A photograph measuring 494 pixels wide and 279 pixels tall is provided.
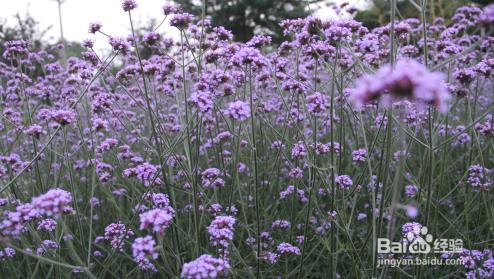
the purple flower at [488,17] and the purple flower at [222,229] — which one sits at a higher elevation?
the purple flower at [488,17]

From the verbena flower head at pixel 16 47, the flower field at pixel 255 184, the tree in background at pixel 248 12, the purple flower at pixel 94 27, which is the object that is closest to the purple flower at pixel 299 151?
the flower field at pixel 255 184

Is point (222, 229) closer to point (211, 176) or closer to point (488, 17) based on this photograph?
point (211, 176)

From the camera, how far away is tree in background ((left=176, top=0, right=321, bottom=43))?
21844 mm

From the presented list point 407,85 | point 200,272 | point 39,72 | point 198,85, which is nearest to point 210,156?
point 198,85

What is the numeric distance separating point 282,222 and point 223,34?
1.32m

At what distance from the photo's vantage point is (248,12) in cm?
2291

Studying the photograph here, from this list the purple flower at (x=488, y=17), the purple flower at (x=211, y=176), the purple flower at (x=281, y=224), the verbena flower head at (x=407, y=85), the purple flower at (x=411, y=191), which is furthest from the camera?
the purple flower at (x=411, y=191)

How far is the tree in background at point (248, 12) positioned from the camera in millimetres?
21844

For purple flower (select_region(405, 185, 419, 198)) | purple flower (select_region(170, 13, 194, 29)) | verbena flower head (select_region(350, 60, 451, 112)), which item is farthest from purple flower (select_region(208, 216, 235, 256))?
purple flower (select_region(405, 185, 419, 198))

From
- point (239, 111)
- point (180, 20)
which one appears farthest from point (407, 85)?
point (180, 20)

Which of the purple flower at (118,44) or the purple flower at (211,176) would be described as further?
the purple flower at (118,44)

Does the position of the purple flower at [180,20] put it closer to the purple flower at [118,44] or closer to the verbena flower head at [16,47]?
the purple flower at [118,44]

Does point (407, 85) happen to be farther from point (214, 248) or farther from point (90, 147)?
point (90, 147)

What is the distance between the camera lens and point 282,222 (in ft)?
9.41
